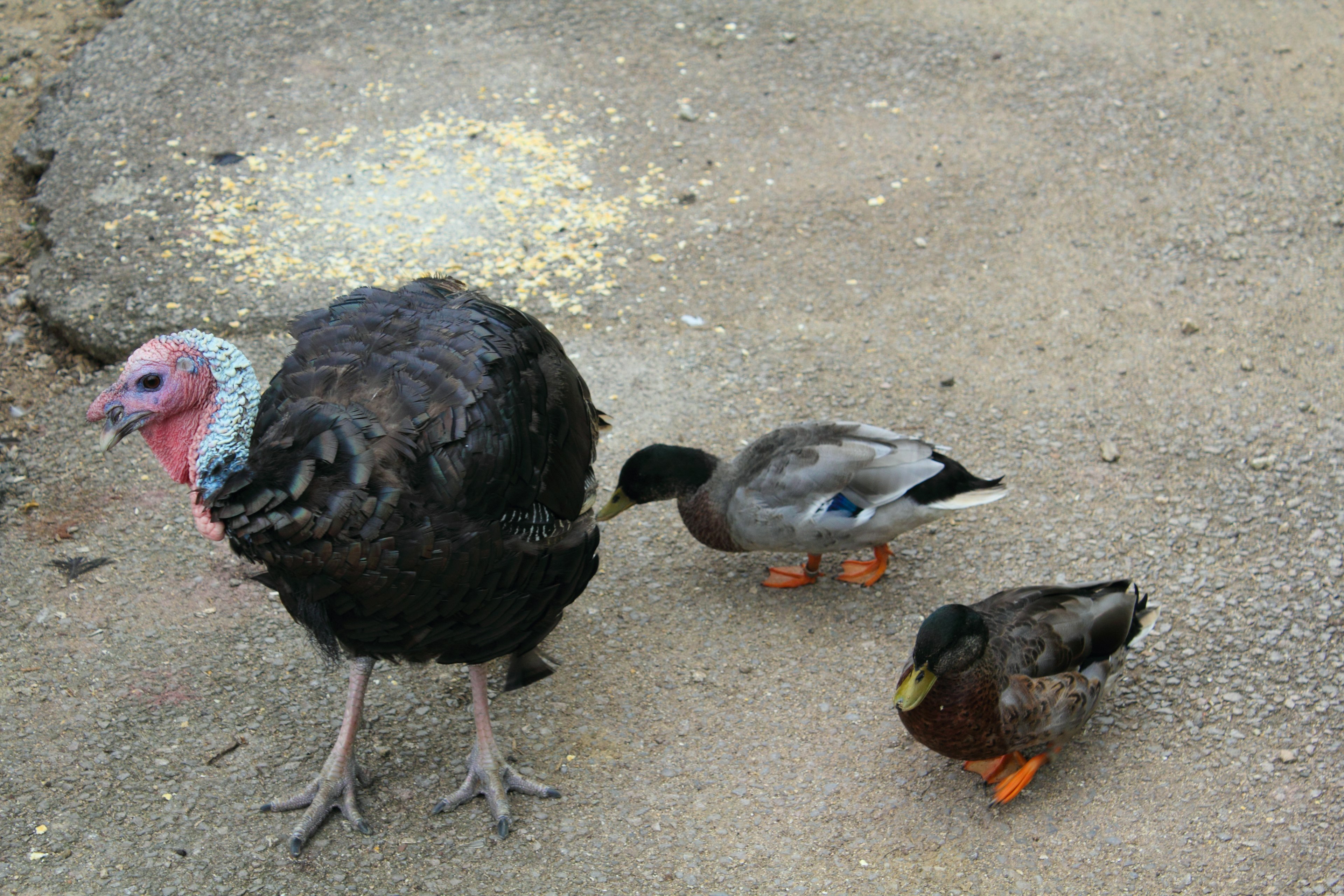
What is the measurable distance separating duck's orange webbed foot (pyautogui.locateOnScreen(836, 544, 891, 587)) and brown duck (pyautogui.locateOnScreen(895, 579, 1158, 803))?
64 centimetres

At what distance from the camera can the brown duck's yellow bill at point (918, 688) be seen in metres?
3.48

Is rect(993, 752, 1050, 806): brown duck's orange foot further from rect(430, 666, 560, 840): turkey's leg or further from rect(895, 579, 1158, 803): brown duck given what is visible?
rect(430, 666, 560, 840): turkey's leg

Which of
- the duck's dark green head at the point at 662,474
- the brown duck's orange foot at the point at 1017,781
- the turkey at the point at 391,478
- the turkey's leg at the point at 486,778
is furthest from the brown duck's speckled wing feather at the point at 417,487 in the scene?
the brown duck's orange foot at the point at 1017,781

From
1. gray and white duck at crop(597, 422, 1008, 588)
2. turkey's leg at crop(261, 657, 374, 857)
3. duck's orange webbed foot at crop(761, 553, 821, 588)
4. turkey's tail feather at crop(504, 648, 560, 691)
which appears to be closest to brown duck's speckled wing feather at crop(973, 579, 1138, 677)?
gray and white duck at crop(597, 422, 1008, 588)

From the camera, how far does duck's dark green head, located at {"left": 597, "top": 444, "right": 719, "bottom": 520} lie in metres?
4.53

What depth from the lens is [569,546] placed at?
363 centimetres

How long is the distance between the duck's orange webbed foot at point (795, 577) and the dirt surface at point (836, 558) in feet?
0.34

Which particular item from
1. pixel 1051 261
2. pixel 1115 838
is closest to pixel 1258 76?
pixel 1051 261

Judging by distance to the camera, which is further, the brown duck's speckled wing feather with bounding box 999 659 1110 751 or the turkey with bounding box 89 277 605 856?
the brown duck's speckled wing feather with bounding box 999 659 1110 751

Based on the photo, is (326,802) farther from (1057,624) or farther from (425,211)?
(425,211)

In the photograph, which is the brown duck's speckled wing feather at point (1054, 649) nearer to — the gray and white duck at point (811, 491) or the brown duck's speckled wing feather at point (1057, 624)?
the brown duck's speckled wing feather at point (1057, 624)

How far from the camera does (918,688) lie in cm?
348

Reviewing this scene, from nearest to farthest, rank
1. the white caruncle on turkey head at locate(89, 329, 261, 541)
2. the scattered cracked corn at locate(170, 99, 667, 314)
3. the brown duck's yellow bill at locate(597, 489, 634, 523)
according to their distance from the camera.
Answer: the white caruncle on turkey head at locate(89, 329, 261, 541) < the brown duck's yellow bill at locate(597, 489, 634, 523) < the scattered cracked corn at locate(170, 99, 667, 314)

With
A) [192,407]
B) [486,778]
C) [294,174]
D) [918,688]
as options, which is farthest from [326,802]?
[294,174]
